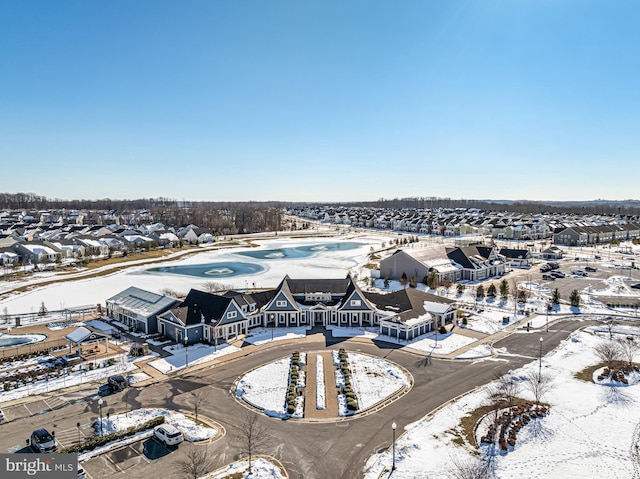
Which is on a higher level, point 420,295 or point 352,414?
point 420,295

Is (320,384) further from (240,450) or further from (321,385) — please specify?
(240,450)

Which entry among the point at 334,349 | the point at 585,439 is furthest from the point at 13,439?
the point at 585,439

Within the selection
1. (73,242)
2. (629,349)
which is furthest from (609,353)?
(73,242)

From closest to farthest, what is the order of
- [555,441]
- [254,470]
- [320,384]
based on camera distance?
1. [254,470]
2. [555,441]
3. [320,384]

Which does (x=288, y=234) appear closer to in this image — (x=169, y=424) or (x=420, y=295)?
(x=420, y=295)

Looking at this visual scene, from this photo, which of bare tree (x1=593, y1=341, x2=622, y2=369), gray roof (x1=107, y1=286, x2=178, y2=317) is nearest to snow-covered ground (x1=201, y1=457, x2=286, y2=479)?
gray roof (x1=107, y1=286, x2=178, y2=317)
